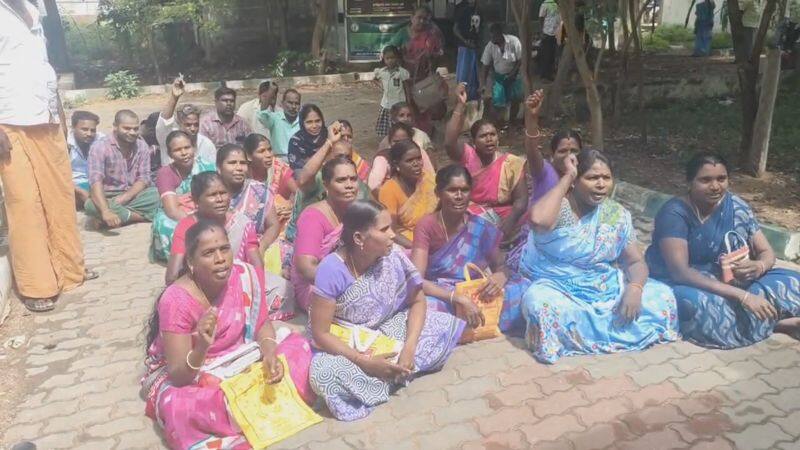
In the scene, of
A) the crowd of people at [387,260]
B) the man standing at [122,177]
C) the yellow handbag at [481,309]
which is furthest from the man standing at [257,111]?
the yellow handbag at [481,309]

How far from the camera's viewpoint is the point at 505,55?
895 cm

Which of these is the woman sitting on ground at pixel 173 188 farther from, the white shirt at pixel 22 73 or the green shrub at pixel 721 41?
the green shrub at pixel 721 41

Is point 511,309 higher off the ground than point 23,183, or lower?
lower

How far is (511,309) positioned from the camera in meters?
3.79

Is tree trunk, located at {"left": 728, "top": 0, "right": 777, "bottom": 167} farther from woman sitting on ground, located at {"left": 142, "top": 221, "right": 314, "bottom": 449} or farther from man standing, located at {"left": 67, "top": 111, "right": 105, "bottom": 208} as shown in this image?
man standing, located at {"left": 67, "top": 111, "right": 105, "bottom": 208}

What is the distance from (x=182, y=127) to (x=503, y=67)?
4.75m

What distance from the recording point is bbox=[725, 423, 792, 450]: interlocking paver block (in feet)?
9.25

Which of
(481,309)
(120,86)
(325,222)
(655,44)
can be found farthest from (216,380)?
(655,44)

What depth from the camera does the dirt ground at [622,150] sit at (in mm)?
5840

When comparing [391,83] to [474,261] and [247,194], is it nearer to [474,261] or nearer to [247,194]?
[247,194]

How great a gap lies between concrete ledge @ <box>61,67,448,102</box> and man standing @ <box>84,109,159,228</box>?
285 inches

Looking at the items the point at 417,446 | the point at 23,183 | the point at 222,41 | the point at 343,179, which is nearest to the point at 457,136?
the point at 343,179

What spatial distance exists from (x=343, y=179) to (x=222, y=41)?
40.9ft

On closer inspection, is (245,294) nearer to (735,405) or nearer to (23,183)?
(23,183)
